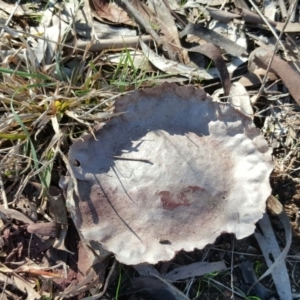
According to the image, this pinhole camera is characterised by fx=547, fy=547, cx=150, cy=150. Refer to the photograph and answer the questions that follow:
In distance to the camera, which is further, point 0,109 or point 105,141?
point 0,109

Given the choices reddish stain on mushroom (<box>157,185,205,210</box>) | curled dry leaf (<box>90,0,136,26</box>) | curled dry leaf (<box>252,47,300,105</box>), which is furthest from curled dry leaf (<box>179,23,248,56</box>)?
reddish stain on mushroom (<box>157,185,205,210</box>)

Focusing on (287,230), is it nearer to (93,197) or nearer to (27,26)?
(93,197)

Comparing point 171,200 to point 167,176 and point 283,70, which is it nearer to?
point 167,176

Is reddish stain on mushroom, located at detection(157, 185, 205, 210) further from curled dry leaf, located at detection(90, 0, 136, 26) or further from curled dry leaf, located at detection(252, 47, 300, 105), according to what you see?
curled dry leaf, located at detection(90, 0, 136, 26)

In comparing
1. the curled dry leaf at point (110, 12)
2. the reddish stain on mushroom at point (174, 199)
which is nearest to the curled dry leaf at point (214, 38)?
the curled dry leaf at point (110, 12)

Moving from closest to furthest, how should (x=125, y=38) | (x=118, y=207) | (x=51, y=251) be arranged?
(x=118, y=207) < (x=51, y=251) < (x=125, y=38)

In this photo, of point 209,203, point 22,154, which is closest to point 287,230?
point 209,203

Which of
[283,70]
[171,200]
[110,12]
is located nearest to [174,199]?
[171,200]

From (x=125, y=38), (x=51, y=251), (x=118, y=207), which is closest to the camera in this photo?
(x=118, y=207)
